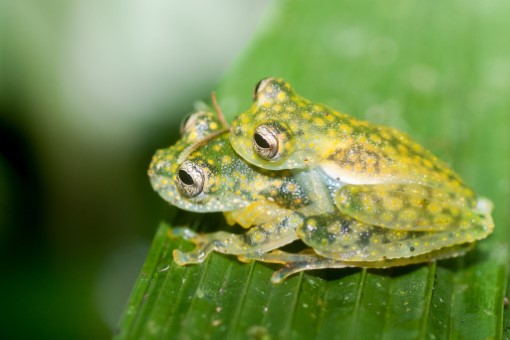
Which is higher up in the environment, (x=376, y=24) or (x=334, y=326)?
(x=376, y=24)

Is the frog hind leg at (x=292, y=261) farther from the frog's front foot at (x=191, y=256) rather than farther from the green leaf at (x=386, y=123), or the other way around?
the frog's front foot at (x=191, y=256)

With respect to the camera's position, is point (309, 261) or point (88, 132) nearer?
point (309, 261)

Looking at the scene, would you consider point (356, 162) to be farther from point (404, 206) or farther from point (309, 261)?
point (309, 261)

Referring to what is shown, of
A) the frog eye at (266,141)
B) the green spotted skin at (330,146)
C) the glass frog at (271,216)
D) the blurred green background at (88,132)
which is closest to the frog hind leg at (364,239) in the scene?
the glass frog at (271,216)

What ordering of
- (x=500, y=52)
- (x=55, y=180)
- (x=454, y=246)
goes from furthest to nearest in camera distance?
(x=55, y=180)
(x=500, y=52)
(x=454, y=246)

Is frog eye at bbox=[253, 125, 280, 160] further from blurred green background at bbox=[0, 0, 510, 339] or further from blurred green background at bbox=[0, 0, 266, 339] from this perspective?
blurred green background at bbox=[0, 0, 266, 339]

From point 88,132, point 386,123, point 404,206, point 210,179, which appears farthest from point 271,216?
point 88,132

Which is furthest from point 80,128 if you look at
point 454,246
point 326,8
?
point 454,246

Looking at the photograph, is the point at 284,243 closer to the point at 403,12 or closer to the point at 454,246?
the point at 454,246
